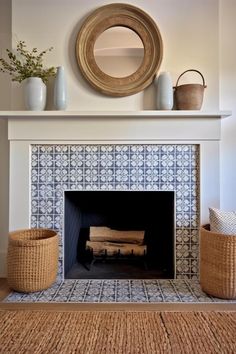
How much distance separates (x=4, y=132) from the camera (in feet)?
8.82

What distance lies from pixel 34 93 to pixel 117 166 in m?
0.83

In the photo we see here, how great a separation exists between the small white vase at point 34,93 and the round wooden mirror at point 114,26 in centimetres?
35

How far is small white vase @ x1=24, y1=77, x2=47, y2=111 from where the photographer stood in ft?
7.53

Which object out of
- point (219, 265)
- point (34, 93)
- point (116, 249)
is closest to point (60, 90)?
point (34, 93)

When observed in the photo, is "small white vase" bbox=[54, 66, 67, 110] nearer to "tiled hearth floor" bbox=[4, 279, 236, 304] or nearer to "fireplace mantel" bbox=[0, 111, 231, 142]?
"fireplace mantel" bbox=[0, 111, 231, 142]

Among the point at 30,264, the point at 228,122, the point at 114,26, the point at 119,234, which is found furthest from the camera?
the point at 119,234

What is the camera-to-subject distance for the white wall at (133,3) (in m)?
2.41

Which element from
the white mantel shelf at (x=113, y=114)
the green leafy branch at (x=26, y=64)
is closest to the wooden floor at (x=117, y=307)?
the white mantel shelf at (x=113, y=114)

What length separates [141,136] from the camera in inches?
93.7

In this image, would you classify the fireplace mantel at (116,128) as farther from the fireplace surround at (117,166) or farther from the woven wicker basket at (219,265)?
the woven wicker basket at (219,265)

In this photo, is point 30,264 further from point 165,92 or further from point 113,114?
point 165,92

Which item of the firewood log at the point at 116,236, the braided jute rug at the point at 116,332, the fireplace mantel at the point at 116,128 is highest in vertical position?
the fireplace mantel at the point at 116,128

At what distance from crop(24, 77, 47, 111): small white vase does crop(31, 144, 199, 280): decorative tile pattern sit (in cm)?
31

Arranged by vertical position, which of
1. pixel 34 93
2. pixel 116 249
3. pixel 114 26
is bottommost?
pixel 116 249
